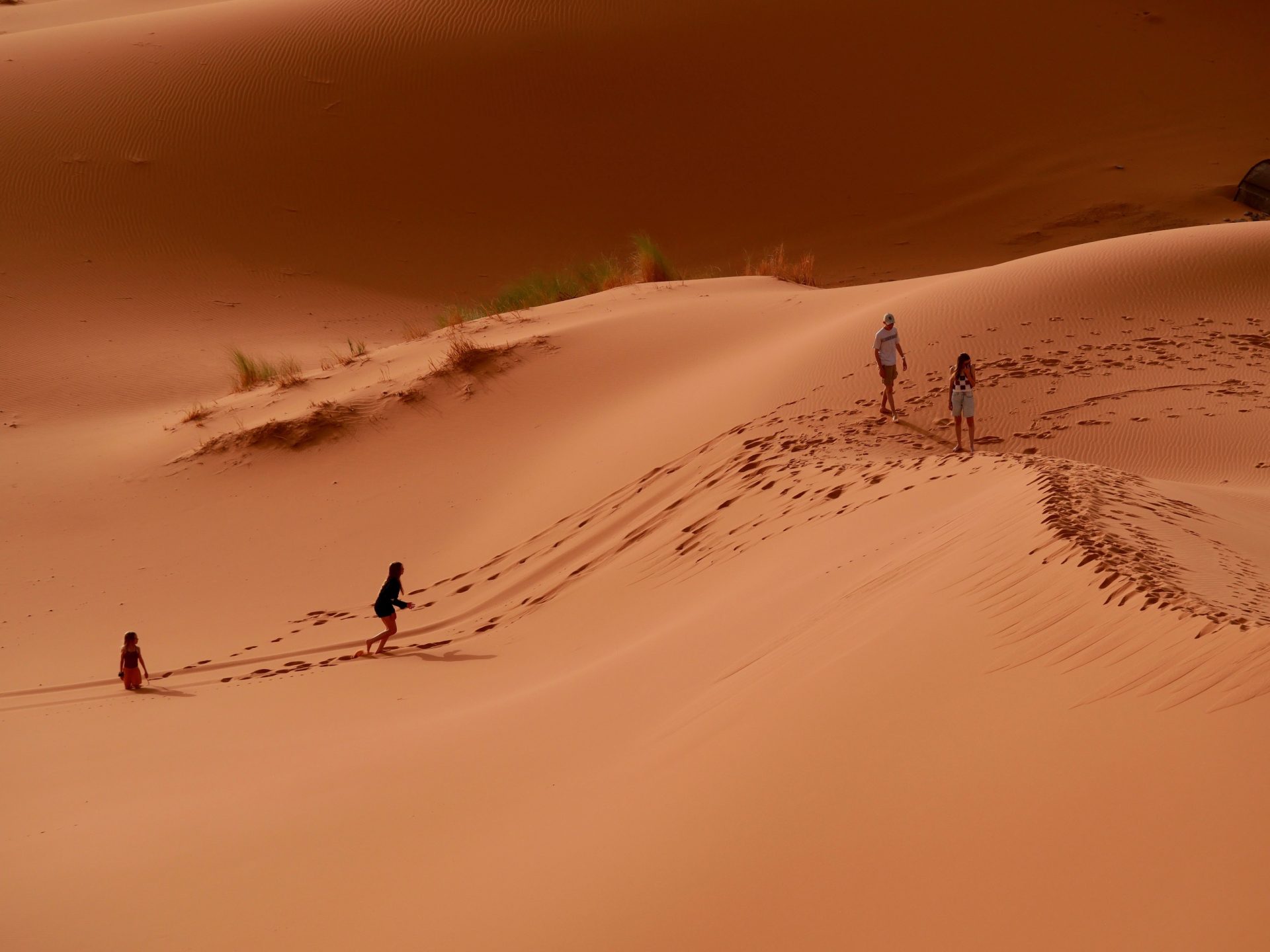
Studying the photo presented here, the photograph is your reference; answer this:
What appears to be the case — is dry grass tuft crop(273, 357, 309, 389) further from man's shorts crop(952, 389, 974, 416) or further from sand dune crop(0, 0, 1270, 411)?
man's shorts crop(952, 389, 974, 416)

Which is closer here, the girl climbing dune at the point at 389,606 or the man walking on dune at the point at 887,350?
the girl climbing dune at the point at 389,606

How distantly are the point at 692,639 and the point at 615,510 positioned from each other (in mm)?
3690

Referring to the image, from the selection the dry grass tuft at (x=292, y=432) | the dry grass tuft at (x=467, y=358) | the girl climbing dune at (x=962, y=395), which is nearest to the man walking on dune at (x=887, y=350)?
the girl climbing dune at (x=962, y=395)

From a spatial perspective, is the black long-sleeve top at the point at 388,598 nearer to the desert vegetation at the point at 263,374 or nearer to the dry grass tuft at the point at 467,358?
the dry grass tuft at the point at 467,358

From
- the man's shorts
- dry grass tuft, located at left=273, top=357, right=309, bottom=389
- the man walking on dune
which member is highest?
dry grass tuft, located at left=273, top=357, right=309, bottom=389

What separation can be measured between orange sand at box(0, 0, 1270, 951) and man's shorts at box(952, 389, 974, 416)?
2.01 feet

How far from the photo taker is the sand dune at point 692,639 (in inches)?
144

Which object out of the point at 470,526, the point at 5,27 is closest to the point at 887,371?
the point at 470,526

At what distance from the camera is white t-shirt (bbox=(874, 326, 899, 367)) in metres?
9.99

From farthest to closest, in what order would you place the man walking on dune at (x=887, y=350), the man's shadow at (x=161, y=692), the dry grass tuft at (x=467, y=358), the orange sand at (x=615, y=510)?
1. the dry grass tuft at (x=467, y=358)
2. the man walking on dune at (x=887, y=350)
3. the man's shadow at (x=161, y=692)
4. the orange sand at (x=615, y=510)

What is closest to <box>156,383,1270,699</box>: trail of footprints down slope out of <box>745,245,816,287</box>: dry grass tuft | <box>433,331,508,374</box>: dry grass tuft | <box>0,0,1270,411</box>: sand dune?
<box>433,331,508,374</box>: dry grass tuft

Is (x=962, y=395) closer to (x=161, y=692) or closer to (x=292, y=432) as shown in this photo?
(x=161, y=692)

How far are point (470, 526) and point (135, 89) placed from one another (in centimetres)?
1892

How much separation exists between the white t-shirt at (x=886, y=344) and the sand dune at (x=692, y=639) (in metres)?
0.58
